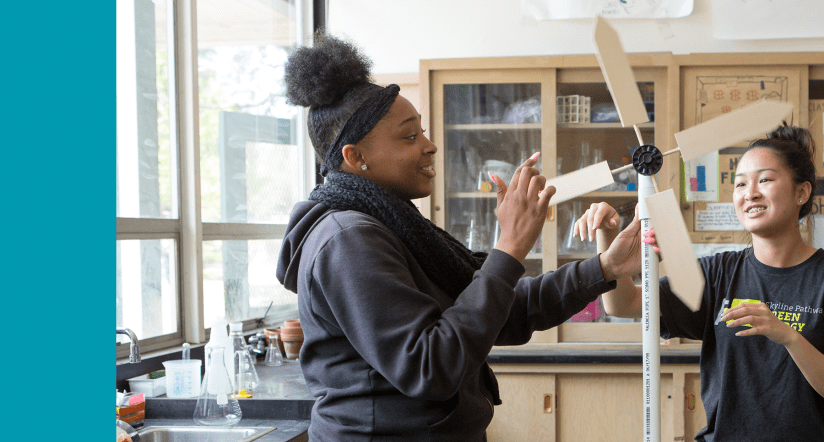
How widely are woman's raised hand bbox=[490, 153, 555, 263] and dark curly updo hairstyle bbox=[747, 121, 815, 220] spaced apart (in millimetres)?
919

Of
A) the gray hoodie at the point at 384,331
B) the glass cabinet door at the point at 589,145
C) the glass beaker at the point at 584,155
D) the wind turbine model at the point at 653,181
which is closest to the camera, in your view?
the gray hoodie at the point at 384,331

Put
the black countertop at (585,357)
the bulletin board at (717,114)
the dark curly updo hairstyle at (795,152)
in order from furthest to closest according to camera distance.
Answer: the bulletin board at (717,114), the black countertop at (585,357), the dark curly updo hairstyle at (795,152)

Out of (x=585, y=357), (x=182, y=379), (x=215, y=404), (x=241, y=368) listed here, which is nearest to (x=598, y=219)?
(x=215, y=404)

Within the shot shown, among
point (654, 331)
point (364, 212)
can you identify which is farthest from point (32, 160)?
point (654, 331)

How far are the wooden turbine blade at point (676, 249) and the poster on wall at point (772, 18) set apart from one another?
2.31m

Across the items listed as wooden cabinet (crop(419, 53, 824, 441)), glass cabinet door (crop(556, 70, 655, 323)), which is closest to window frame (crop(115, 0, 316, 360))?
wooden cabinet (crop(419, 53, 824, 441))

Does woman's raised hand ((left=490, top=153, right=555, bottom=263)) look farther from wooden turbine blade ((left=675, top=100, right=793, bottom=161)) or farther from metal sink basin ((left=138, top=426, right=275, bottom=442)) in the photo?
metal sink basin ((left=138, top=426, right=275, bottom=442))

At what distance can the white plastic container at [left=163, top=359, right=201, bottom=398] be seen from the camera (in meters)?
1.95

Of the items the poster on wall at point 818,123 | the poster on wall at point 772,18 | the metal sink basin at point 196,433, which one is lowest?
the metal sink basin at point 196,433

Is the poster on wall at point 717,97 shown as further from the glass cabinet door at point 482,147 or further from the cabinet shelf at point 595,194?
the glass cabinet door at point 482,147

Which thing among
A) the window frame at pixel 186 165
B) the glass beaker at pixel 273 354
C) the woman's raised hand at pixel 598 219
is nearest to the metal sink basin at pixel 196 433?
the window frame at pixel 186 165

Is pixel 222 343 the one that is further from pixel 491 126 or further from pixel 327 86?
pixel 491 126

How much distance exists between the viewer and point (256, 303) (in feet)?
9.62

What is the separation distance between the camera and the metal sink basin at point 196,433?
170 cm
